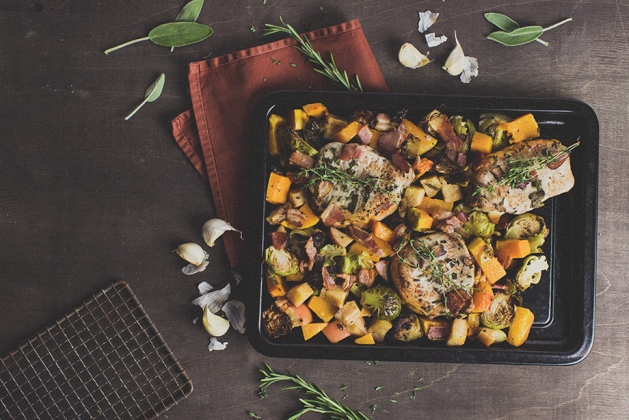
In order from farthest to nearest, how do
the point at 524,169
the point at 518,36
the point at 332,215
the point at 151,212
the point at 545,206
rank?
the point at 151,212 → the point at 518,36 → the point at 545,206 → the point at 332,215 → the point at 524,169

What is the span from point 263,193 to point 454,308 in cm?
131

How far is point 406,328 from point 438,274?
398 mm

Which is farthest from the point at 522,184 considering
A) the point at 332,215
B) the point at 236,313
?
the point at 236,313

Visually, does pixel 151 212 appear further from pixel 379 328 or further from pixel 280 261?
pixel 379 328

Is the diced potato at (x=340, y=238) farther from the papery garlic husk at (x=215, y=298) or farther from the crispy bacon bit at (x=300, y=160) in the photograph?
the papery garlic husk at (x=215, y=298)

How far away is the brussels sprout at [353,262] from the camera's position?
2819 millimetres

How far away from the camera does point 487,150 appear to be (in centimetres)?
285

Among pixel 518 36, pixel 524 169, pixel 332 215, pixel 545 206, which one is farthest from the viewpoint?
pixel 518 36

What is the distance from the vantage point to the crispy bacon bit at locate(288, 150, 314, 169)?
2.83 m

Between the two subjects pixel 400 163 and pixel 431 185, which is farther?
pixel 431 185

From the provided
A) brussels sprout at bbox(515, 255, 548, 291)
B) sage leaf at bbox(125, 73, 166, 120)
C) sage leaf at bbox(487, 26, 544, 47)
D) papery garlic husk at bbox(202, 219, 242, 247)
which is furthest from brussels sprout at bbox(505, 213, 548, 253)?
sage leaf at bbox(125, 73, 166, 120)

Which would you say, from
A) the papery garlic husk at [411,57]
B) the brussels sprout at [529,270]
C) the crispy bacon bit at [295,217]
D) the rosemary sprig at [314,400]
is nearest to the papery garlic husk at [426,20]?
the papery garlic husk at [411,57]

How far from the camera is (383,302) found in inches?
111

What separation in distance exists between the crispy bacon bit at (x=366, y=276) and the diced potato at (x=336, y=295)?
0.41 ft
